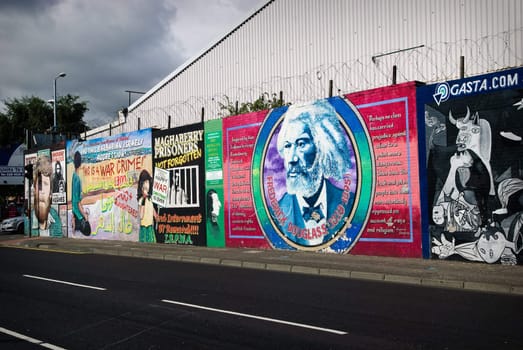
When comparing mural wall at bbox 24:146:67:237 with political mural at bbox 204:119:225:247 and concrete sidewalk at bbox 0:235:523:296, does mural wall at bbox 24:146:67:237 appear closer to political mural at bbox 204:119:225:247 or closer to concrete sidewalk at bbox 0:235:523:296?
concrete sidewalk at bbox 0:235:523:296

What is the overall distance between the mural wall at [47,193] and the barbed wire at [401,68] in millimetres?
6264

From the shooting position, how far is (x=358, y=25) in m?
24.9

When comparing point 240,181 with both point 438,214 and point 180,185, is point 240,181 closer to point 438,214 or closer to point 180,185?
point 180,185

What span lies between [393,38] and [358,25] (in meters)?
2.00

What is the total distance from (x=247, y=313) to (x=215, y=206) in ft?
39.7

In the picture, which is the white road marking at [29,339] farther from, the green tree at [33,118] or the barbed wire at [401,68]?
the green tree at [33,118]

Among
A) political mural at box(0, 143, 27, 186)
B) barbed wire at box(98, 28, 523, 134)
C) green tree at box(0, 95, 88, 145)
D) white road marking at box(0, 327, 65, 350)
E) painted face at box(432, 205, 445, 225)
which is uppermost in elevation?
green tree at box(0, 95, 88, 145)

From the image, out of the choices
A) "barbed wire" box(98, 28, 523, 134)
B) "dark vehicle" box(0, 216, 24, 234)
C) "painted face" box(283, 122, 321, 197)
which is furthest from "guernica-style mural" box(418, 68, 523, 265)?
"dark vehicle" box(0, 216, 24, 234)

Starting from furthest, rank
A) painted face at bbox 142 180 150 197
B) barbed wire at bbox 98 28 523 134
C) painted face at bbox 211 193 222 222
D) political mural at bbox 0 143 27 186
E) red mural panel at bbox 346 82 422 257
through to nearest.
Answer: political mural at bbox 0 143 27 186 < painted face at bbox 142 180 150 197 < painted face at bbox 211 193 222 222 < barbed wire at bbox 98 28 523 134 < red mural panel at bbox 346 82 422 257

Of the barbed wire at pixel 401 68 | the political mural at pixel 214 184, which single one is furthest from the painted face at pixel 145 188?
the political mural at pixel 214 184

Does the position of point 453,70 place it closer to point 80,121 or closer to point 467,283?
point 467,283

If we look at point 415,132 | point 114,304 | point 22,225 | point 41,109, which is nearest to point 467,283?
point 415,132

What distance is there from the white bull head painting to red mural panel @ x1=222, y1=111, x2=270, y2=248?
6.64 meters

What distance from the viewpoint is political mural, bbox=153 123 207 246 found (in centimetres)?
2111
